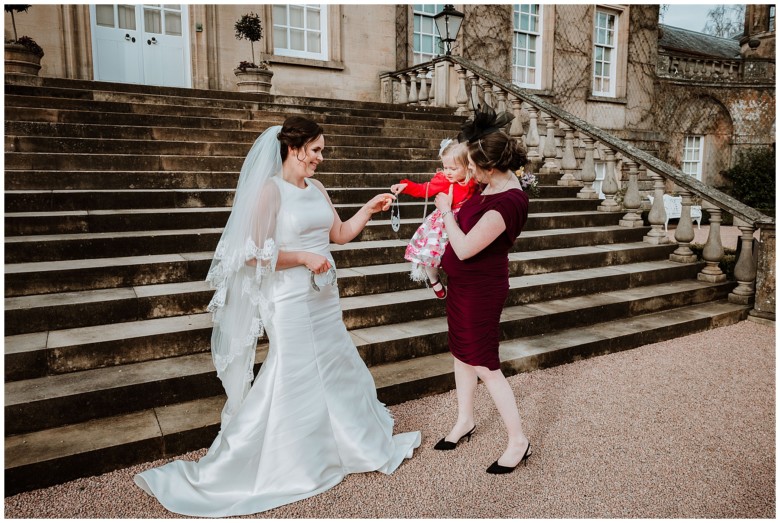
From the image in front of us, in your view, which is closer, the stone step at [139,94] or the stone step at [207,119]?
the stone step at [207,119]

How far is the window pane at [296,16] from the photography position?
36.2ft

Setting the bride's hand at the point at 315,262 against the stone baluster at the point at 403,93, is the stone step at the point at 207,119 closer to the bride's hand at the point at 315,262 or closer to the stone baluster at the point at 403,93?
the stone baluster at the point at 403,93

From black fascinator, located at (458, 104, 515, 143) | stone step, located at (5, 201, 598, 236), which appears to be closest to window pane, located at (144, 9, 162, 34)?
stone step, located at (5, 201, 598, 236)

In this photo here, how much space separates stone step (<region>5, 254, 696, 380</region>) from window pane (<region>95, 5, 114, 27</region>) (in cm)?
724

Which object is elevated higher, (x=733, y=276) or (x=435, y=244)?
(x=435, y=244)

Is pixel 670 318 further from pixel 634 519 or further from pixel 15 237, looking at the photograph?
pixel 15 237

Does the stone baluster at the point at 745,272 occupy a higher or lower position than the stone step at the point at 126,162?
lower

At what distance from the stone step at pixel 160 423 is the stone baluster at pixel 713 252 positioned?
7.57 feet

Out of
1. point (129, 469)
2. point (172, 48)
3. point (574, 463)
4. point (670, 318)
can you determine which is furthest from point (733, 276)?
point (172, 48)

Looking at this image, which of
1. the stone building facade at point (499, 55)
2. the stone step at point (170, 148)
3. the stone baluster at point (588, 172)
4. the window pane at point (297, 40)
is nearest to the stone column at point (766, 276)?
the stone baluster at point (588, 172)

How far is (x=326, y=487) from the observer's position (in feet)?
9.25

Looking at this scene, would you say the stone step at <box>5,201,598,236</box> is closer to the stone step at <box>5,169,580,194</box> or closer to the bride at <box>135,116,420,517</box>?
the stone step at <box>5,169,580,194</box>

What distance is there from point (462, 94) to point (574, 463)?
7.81 meters

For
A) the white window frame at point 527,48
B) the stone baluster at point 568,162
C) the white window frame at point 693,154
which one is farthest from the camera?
the white window frame at point 693,154
